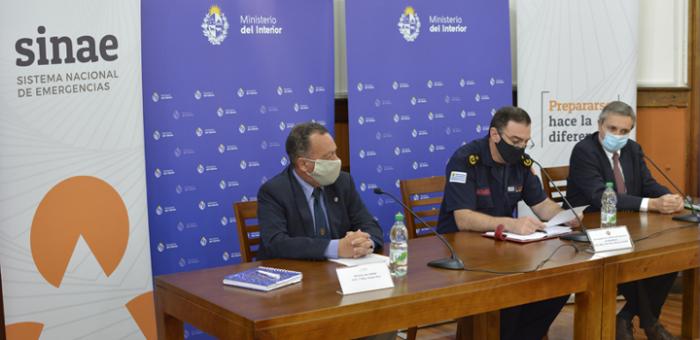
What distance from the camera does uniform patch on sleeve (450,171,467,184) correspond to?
12.6ft

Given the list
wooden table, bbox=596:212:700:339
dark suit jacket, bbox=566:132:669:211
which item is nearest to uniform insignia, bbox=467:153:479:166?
wooden table, bbox=596:212:700:339

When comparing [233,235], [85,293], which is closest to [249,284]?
[85,293]

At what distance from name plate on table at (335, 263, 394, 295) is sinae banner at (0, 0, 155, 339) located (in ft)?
5.07

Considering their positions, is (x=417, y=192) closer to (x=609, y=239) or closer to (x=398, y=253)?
(x=609, y=239)

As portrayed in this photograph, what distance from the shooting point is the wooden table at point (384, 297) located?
94.7 inches

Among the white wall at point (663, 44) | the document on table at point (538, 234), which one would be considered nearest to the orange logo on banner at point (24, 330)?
the document on table at point (538, 234)

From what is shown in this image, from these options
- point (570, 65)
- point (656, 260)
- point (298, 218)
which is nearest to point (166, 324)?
point (298, 218)

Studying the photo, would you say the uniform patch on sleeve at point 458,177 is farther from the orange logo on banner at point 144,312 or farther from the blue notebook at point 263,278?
the orange logo on banner at point 144,312

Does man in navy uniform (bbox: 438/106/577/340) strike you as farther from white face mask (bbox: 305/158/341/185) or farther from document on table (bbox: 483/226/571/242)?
white face mask (bbox: 305/158/341/185)

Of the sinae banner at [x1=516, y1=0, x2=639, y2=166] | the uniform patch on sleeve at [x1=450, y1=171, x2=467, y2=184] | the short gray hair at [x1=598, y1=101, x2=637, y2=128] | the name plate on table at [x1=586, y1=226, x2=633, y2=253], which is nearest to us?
the name plate on table at [x1=586, y1=226, x2=633, y2=253]

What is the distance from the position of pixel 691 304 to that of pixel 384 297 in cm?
207

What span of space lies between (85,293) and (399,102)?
2001 millimetres

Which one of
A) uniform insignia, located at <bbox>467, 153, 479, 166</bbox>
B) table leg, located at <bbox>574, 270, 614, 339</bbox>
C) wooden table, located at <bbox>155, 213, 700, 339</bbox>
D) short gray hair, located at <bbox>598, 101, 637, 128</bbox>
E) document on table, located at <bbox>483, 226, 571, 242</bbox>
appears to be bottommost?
table leg, located at <bbox>574, 270, 614, 339</bbox>

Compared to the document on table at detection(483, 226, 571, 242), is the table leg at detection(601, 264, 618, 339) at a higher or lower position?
lower
